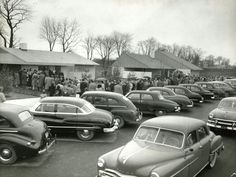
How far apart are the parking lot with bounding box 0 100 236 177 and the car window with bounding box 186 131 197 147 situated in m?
0.89

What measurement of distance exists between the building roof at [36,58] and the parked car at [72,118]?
14239 mm

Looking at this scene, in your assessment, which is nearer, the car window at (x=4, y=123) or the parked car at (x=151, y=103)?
the car window at (x=4, y=123)

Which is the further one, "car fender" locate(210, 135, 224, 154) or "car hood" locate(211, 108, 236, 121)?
"car hood" locate(211, 108, 236, 121)

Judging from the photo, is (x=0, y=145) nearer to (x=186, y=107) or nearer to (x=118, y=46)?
(x=186, y=107)

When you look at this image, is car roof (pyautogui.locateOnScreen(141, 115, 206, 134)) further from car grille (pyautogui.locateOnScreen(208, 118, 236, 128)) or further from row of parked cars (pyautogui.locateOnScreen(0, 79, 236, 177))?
car grille (pyautogui.locateOnScreen(208, 118, 236, 128))

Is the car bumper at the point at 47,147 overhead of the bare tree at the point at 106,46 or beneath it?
beneath

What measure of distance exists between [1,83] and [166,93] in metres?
8.38

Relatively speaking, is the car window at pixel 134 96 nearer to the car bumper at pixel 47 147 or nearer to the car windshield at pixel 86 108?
the car windshield at pixel 86 108

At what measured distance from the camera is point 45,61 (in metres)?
23.7

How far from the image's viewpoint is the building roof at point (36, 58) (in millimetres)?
21406

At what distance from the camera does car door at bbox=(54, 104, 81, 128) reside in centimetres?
803

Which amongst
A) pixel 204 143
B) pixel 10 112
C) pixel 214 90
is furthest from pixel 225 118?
pixel 214 90

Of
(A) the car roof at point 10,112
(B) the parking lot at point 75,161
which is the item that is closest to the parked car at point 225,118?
(B) the parking lot at point 75,161

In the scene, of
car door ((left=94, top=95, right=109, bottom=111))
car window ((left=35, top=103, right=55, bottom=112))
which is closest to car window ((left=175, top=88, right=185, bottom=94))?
car door ((left=94, top=95, right=109, bottom=111))
